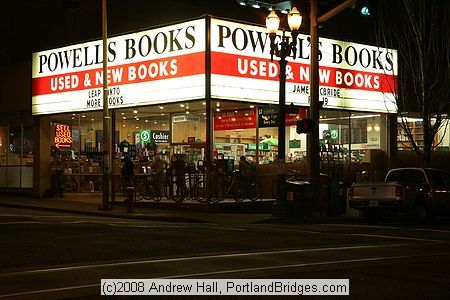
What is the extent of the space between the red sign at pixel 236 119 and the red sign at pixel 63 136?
912 centimetres

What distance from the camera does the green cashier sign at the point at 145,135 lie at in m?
31.9

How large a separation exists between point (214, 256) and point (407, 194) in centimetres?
1070

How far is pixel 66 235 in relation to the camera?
612 inches

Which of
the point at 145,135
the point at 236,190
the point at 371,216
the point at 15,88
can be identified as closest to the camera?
the point at 371,216

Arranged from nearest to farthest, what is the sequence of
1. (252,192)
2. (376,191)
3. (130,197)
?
(376,191), (130,197), (252,192)

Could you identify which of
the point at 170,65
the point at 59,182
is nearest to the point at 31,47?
the point at 59,182

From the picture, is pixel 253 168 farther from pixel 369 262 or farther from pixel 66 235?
pixel 369 262

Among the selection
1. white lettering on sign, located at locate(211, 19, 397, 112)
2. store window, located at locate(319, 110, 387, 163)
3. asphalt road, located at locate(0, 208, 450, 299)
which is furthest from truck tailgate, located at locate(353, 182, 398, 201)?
store window, located at locate(319, 110, 387, 163)

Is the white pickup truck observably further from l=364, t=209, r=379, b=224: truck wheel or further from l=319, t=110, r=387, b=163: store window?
l=319, t=110, r=387, b=163: store window

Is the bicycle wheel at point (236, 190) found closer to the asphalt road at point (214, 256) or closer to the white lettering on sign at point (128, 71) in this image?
the white lettering on sign at point (128, 71)

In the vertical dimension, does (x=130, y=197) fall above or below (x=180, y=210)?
above

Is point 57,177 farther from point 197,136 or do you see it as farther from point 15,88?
point 197,136

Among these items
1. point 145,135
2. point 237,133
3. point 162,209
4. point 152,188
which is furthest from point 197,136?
point 145,135

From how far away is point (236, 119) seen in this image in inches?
1117
